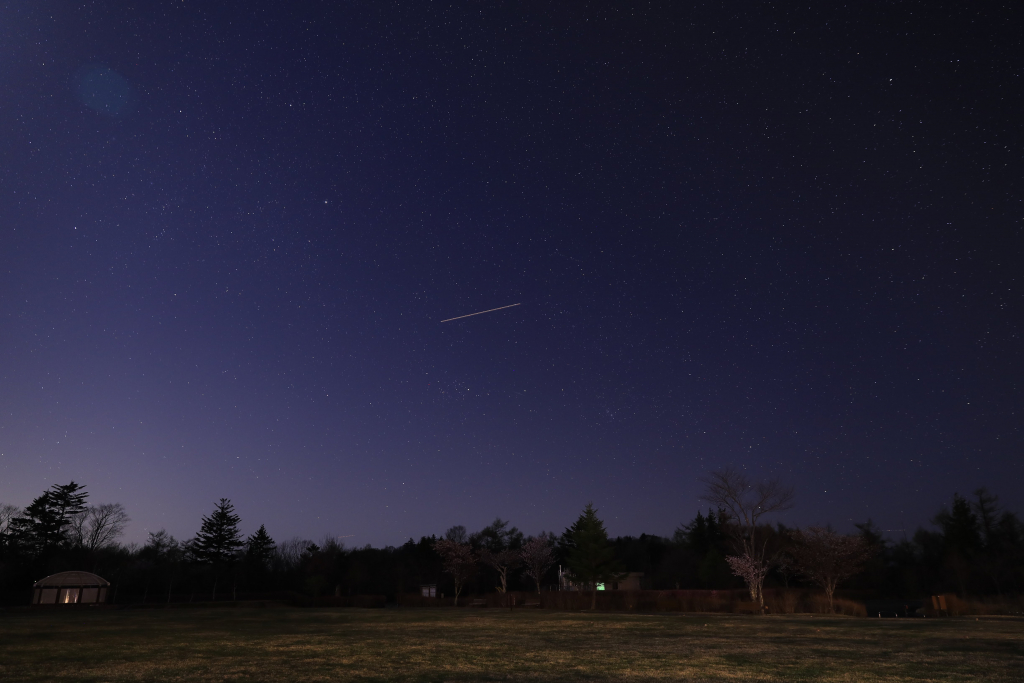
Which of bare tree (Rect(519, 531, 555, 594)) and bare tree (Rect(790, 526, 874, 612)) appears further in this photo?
bare tree (Rect(519, 531, 555, 594))

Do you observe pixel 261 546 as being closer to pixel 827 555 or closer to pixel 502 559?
pixel 502 559

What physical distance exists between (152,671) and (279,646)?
5.29m

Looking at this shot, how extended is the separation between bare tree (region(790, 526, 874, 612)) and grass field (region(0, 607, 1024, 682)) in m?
18.0

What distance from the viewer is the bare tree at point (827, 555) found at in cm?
3988

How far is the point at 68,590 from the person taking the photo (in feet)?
161

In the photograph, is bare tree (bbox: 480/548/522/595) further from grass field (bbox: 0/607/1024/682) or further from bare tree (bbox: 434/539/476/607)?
grass field (bbox: 0/607/1024/682)

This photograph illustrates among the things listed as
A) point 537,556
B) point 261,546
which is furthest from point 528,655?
point 261,546

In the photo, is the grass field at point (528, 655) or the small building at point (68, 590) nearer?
the grass field at point (528, 655)

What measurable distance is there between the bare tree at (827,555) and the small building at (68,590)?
179 ft

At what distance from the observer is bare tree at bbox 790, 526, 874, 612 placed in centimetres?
3988

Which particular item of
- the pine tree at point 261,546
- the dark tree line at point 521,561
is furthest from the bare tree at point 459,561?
the pine tree at point 261,546

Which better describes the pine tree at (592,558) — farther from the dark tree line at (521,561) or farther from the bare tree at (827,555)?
the bare tree at (827,555)

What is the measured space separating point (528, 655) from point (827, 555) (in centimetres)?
3339

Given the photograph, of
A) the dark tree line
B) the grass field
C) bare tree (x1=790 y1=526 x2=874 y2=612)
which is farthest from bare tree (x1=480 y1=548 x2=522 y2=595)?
the grass field
